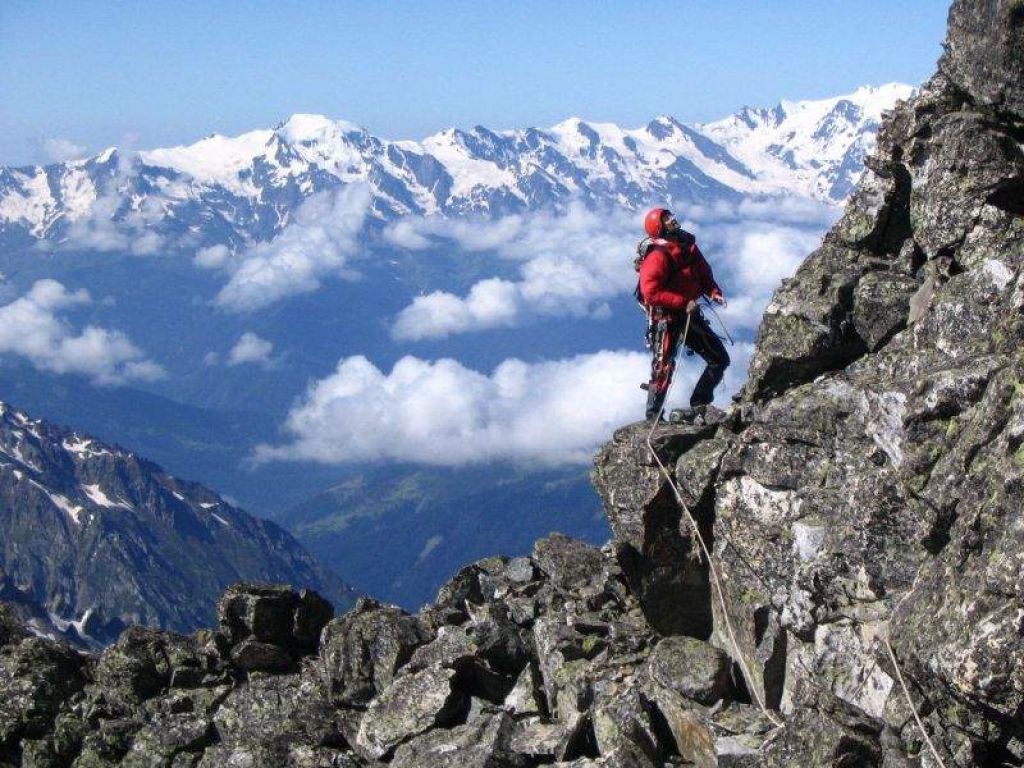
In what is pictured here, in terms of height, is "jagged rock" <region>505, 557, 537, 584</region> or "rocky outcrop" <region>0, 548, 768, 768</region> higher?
"jagged rock" <region>505, 557, 537, 584</region>

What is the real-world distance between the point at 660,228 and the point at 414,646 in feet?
43.2

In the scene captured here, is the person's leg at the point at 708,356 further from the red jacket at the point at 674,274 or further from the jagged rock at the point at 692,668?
the jagged rock at the point at 692,668

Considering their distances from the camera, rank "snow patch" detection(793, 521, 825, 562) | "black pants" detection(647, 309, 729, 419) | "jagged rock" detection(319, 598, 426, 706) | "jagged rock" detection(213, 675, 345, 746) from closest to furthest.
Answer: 1. "snow patch" detection(793, 521, 825, 562)
2. "jagged rock" detection(213, 675, 345, 746)
3. "black pants" detection(647, 309, 729, 419)
4. "jagged rock" detection(319, 598, 426, 706)

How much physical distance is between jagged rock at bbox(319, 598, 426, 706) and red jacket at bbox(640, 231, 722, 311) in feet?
37.8

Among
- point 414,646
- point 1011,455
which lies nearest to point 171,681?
point 414,646

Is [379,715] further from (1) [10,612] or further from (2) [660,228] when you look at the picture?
(1) [10,612]

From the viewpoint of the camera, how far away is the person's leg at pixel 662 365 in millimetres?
27391

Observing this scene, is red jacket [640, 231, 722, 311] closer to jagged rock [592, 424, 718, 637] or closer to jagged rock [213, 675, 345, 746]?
jagged rock [592, 424, 718, 637]

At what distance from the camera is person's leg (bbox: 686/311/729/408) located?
2770cm

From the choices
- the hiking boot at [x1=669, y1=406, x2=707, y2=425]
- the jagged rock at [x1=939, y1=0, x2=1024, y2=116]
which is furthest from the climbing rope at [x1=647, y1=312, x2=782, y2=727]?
the jagged rock at [x1=939, y1=0, x2=1024, y2=116]

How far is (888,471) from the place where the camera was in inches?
773

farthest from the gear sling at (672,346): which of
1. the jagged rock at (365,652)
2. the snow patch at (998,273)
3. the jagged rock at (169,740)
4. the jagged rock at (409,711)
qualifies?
the jagged rock at (169,740)

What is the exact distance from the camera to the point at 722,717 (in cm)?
2116

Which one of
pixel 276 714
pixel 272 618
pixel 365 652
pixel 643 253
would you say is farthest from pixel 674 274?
pixel 272 618
